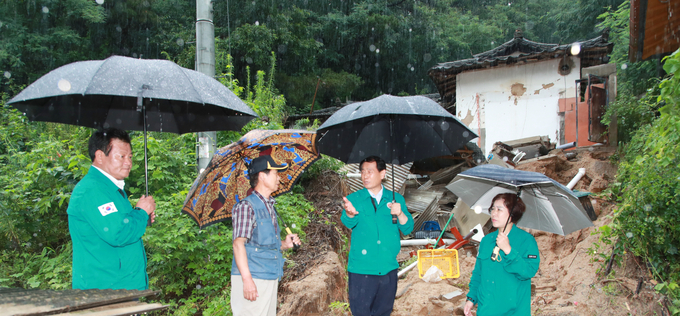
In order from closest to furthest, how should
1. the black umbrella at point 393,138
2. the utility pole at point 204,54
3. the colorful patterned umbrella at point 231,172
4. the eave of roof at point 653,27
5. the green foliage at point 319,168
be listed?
the colorful patterned umbrella at point 231,172 < the eave of roof at point 653,27 < the black umbrella at point 393,138 < the utility pole at point 204,54 < the green foliage at point 319,168

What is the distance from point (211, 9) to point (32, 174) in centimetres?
306

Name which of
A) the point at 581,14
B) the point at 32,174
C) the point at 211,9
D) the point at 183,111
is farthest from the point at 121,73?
the point at 581,14

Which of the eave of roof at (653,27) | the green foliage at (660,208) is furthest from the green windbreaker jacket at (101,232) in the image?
the green foliage at (660,208)

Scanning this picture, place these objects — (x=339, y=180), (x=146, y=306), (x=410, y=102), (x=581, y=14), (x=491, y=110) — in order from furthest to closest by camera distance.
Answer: (x=581, y=14)
(x=491, y=110)
(x=339, y=180)
(x=410, y=102)
(x=146, y=306)

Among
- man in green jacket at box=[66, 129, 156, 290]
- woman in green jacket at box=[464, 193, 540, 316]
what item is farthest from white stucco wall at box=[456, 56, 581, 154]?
man in green jacket at box=[66, 129, 156, 290]

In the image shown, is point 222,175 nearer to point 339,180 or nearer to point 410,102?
point 410,102

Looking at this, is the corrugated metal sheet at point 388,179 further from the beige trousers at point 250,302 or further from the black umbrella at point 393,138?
the beige trousers at point 250,302

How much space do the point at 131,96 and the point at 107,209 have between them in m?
0.76

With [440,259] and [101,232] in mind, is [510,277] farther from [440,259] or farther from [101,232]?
[101,232]

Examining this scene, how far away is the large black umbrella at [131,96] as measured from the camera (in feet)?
7.61

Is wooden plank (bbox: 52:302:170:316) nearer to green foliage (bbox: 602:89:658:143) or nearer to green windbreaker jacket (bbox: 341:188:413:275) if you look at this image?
green windbreaker jacket (bbox: 341:188:413:275)

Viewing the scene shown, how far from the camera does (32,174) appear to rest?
481 cm

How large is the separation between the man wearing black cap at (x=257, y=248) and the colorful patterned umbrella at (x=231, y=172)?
291mm

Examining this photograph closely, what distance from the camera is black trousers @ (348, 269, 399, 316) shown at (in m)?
3.13
